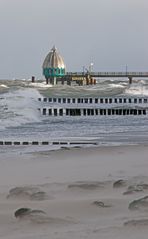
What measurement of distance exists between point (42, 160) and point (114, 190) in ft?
9.63

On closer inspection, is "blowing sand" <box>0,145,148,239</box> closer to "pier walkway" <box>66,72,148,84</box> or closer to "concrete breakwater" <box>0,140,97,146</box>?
"concrete breakwater" <box>0,140,97,146</box>

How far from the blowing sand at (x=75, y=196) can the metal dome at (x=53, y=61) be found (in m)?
101

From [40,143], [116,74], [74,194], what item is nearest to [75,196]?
[74,194]

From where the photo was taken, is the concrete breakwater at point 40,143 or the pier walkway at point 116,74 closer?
the concrete breakwater at point 40,143

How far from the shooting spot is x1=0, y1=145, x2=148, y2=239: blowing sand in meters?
3.91

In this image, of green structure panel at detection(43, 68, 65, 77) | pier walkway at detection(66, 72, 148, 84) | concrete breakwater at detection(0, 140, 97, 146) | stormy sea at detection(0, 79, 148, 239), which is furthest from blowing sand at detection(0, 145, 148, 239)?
green structure panel at detection(43, 68, 65, 77)

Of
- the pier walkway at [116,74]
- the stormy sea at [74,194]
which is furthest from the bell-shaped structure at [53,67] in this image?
the stormy sea at [74,194]

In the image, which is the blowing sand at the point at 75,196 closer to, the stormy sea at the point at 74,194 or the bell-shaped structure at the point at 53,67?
the stormy sea at the point at 74,194

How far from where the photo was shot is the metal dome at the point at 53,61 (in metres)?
109

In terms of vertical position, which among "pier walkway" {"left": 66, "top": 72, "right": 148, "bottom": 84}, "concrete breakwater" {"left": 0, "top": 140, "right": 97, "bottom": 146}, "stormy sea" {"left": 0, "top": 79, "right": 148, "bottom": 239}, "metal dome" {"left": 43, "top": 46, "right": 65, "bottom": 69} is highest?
"stormy sea" {"left": 0, "top": 79, "right": 148, "bottom": 239}

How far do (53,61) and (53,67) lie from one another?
7.06 ft

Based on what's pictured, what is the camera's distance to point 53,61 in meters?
111

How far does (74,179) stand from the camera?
6305 mm

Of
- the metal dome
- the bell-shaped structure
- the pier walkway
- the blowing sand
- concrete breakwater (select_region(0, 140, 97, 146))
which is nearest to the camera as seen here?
the blowing sand
